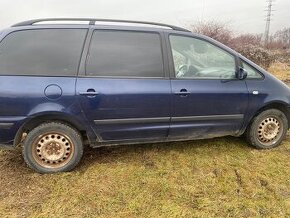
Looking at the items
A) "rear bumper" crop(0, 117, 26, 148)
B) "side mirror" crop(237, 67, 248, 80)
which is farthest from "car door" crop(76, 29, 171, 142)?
"side mirror" crop(237, 67, 248, 80)

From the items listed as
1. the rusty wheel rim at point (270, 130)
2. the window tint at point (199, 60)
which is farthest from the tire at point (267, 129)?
the window tint at point (199, 60)

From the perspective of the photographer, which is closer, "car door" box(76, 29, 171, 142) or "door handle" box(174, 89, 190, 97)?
"car door" box(76, 29, 171, 142)

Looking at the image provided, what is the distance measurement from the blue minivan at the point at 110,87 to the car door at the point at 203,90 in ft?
0.04

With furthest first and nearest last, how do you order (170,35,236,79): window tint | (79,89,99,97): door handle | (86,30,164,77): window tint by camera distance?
(170,35,236,79): window tint → (86,30,164,77): window tint → (79,89,99,97): door handle

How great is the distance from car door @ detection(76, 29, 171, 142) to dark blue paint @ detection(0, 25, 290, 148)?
12 millimetres

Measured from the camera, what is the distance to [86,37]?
4.11 m

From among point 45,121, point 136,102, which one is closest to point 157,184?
point 136,102

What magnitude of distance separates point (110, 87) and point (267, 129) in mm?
2410

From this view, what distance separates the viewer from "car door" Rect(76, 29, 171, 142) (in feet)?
13.2

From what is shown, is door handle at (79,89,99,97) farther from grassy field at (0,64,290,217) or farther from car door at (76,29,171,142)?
grassy field at (0,64,290,217)

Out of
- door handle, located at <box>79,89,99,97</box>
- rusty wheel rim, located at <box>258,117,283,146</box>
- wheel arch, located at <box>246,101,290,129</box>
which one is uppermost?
door handle, located at <box>79,89,99,97</box>

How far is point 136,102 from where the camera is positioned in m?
4.14

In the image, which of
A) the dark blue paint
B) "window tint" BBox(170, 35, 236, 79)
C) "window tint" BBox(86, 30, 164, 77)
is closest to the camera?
the dark blue paint

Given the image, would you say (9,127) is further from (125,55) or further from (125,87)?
(125,55)
